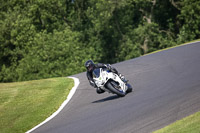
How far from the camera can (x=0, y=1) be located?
161ft

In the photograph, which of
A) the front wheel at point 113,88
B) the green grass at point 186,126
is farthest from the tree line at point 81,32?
the green grass at point 186,126

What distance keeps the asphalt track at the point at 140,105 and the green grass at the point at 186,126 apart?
0.32 m

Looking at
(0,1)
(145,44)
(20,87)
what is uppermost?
(0,1)

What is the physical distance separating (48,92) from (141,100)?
18.8ft

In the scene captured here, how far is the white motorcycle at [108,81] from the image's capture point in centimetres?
1255

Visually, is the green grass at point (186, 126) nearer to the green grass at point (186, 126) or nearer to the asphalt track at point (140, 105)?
the green grass at point (186, 126)

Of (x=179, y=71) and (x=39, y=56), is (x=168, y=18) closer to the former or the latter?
(x=39, y=56)

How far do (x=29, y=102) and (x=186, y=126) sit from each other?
326 inches

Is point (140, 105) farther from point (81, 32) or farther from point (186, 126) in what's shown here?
point (81, 32)

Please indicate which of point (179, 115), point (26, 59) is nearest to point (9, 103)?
point (179, 115)

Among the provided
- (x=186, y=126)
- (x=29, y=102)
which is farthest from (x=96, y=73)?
(x=186, y=126)

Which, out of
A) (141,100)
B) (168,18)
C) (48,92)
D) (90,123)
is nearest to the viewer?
(90,123)

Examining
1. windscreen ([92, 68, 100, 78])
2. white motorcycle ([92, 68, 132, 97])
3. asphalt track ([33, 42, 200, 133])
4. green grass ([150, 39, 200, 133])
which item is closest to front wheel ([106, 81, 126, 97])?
white motorcycle ([92, 68, 132, 97])

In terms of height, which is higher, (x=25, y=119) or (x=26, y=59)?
(x=25, y=119)
